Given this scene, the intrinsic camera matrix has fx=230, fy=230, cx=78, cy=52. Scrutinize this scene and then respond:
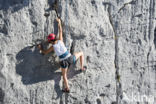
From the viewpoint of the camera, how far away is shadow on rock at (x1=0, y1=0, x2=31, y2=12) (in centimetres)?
304

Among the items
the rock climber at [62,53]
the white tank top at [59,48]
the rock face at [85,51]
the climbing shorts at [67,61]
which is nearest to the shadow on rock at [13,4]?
the rock face at [85,51]

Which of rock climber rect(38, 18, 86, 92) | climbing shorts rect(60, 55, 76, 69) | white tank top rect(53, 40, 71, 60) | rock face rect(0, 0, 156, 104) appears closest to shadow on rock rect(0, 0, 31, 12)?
rock face rect(0, 0, 156, 104)

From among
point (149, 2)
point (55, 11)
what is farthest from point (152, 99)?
point (55, 11)

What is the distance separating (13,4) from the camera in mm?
3061

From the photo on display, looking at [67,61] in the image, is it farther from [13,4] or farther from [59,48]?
[13,4]

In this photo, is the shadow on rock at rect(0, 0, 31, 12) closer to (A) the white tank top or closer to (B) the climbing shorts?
(A) the white tank top

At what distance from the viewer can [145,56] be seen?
3.47 meters

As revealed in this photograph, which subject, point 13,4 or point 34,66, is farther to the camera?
point 34,66

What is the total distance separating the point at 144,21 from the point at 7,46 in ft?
6.52

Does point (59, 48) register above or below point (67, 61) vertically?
above

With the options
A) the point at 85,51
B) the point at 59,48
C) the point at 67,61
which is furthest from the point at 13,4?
the point at 85,51

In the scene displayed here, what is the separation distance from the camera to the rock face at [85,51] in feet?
10.2

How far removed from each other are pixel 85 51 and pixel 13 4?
117cm

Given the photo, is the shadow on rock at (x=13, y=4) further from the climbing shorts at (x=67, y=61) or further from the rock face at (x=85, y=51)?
the climbing shorts at (x=67, y=61)
